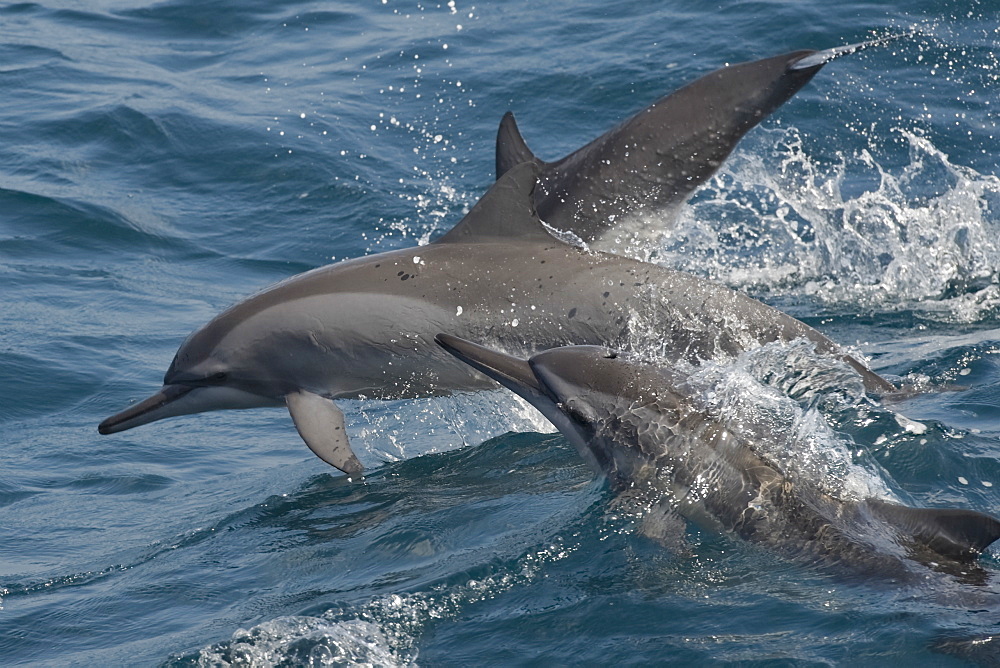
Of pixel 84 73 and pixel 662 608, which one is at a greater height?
pixel 84 73

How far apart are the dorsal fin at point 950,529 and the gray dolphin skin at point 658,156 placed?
3618 millimetres

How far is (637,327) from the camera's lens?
7387 millimetres

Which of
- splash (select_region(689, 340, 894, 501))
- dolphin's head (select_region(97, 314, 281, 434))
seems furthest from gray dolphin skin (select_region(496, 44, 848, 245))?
dolphin's head (select_region(97, 314, 281, 434))

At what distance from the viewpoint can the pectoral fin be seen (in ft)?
24.4

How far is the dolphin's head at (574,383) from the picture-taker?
6.15 meters

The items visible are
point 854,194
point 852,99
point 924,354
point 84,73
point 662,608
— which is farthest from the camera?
point 84,73

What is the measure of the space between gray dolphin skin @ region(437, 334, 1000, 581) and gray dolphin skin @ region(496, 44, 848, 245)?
7.90ft

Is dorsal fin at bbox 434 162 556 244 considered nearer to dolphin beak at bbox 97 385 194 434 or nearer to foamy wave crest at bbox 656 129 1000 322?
foamy wave crest at bbox 656 129 1000 322

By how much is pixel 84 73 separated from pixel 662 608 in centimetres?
1298

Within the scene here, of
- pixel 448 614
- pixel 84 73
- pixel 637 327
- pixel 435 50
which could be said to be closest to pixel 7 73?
pixel 84 73

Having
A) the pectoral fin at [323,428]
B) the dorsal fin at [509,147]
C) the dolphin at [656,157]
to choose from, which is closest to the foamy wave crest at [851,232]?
the dolphin at [656,157]

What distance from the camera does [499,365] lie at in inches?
253

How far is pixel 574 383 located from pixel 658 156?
112 inches

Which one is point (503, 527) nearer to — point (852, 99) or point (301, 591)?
point (301, 591)
